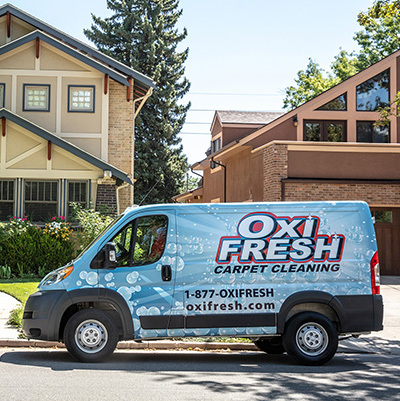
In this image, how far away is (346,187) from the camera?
2219cm

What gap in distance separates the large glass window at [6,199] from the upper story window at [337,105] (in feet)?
38.6

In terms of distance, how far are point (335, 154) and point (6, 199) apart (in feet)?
36.5

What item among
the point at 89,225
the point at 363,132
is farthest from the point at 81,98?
the point at 363,132

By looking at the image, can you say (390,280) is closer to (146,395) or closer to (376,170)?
(376,170)

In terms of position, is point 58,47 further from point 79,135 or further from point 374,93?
point 374,93

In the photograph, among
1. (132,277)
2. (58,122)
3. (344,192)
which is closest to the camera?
(132,277)

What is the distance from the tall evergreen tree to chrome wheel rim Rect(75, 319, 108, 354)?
3510cm

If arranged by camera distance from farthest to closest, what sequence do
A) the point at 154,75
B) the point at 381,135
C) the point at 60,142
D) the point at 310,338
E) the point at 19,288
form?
the point at 154,75 < the point at 381,135 < the point at 60,142 < the point at 19,288 < the point at 310,338

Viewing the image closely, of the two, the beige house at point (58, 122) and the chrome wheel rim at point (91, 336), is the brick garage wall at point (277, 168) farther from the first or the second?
the chrome wheel rim at point (91, 336)

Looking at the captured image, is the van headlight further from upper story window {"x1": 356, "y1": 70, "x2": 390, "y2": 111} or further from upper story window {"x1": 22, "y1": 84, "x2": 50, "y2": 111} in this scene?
upper story window {"x1": 356, "y1": 70, "x2": 390, "y2": 111}

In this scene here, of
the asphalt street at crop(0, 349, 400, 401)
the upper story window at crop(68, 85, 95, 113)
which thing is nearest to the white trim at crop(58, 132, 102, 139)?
A: the upper story window at crop(68, 85, 95, 113)

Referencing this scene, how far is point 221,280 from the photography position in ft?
29.5

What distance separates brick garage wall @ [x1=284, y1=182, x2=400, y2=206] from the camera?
71.9 feet

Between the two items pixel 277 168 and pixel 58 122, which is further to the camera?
pixel 58 122
